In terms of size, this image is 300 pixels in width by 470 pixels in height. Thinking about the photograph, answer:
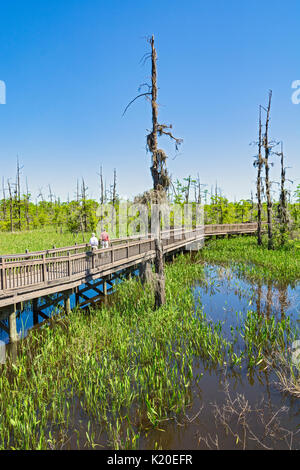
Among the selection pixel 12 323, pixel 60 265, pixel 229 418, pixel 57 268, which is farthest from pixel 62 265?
pixel 229 418

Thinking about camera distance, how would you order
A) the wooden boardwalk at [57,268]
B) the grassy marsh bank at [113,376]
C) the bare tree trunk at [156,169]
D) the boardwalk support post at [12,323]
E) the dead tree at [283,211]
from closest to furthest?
the grassy marsh bank at [113,376] < the wooden boardwalk at [57,268] < the boardwalk support post at [12,323] < the bare tree trunk at [156,169] < the dead tree at [283,211]

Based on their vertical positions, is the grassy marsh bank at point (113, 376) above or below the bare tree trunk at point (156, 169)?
below

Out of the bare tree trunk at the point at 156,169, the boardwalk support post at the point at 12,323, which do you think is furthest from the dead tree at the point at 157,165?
the boardwalk support post at the point at 12,323

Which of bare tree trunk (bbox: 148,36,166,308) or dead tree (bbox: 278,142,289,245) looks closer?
bare tree trunk (bbox: 148,36,166,308)

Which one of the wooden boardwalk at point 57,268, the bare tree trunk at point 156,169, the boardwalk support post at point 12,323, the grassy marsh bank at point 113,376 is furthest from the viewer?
the bare tree trunk at point 156,169

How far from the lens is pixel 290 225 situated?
902 inches

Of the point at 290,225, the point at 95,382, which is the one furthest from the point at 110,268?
the point at 290,225

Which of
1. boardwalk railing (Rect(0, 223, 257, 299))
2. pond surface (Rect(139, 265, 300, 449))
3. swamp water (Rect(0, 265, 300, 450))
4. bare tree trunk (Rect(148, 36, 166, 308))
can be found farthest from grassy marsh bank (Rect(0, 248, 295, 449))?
boardwalk railing (Rect(0, 223, 257, 299))

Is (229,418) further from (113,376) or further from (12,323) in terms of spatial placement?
(12,323)

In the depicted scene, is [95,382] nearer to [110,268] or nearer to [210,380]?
[210,380]

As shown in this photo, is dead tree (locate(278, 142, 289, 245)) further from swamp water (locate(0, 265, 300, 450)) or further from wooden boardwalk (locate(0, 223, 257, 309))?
swamp water (locate(0, 265, 300, 450))

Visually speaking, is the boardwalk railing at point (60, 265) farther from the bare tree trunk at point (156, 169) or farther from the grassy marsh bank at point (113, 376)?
the bare tree trunk at point (156, 169)

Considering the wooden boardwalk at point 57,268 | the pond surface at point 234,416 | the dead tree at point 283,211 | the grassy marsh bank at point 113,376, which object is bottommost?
the pond surface at point 234,416

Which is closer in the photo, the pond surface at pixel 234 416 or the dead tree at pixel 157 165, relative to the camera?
the pond surface at pixel 234 416
